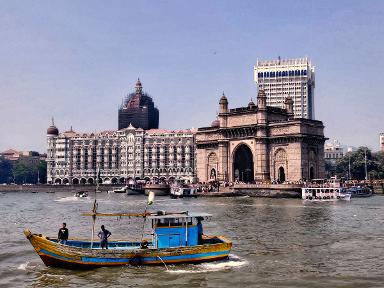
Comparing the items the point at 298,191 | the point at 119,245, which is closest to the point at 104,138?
the point at 298,191

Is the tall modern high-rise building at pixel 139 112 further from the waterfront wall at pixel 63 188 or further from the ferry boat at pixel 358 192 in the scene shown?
the ferry boat at pixel 358 192

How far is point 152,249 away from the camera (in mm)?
25359

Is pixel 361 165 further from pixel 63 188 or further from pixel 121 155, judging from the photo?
pixel 63 188

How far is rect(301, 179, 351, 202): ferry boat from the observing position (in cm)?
8488

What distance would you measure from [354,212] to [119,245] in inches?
1492

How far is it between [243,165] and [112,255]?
304 feet

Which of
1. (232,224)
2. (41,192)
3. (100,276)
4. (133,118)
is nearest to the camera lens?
(100,276)

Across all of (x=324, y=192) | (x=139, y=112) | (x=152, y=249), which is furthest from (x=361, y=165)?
(x=152, y=249)

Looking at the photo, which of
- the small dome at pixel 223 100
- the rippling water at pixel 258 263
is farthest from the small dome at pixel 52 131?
the rippling water at pixel 258 263

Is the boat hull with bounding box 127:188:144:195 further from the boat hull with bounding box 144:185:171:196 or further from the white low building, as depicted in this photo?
the white low building

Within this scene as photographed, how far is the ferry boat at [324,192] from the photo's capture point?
278ft

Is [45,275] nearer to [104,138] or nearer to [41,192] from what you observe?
[41,192]

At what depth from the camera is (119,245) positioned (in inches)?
1091

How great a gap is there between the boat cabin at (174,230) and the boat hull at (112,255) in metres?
0.92
